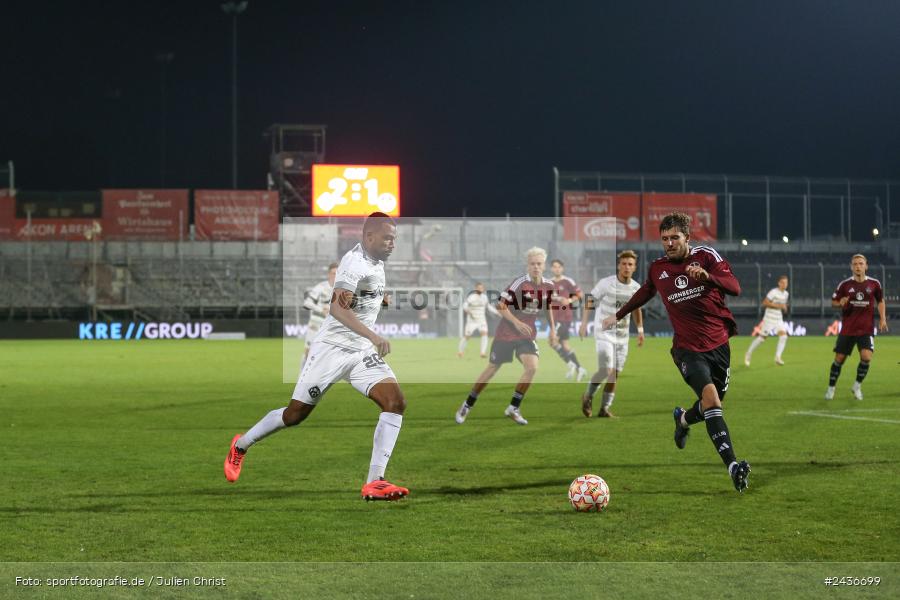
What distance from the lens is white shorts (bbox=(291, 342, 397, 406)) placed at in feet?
27.4

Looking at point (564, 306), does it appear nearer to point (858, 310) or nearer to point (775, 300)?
point (858, 310)

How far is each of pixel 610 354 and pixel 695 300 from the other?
18.5 feet

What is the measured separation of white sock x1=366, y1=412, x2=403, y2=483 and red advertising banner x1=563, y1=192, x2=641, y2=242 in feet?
164

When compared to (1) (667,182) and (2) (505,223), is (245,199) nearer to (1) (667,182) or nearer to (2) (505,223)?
(2) (505,223)

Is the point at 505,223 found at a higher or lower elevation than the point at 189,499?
higher

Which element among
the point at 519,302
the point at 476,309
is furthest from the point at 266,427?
the point at 476,309

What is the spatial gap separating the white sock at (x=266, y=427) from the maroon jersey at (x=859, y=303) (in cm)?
1113

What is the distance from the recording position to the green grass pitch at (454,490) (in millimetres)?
6375

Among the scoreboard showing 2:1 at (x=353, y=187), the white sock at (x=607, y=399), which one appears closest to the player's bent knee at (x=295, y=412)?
the white sock at (x=607, y=399)

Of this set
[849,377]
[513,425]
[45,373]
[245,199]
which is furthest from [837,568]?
[245,199]

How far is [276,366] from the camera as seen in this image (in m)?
28.7

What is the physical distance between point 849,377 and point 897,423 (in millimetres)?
9230

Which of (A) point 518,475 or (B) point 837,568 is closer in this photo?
(B) point 837,568

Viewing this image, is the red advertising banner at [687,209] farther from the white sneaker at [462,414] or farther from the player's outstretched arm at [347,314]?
the player's outstretched arm at [347,314]
